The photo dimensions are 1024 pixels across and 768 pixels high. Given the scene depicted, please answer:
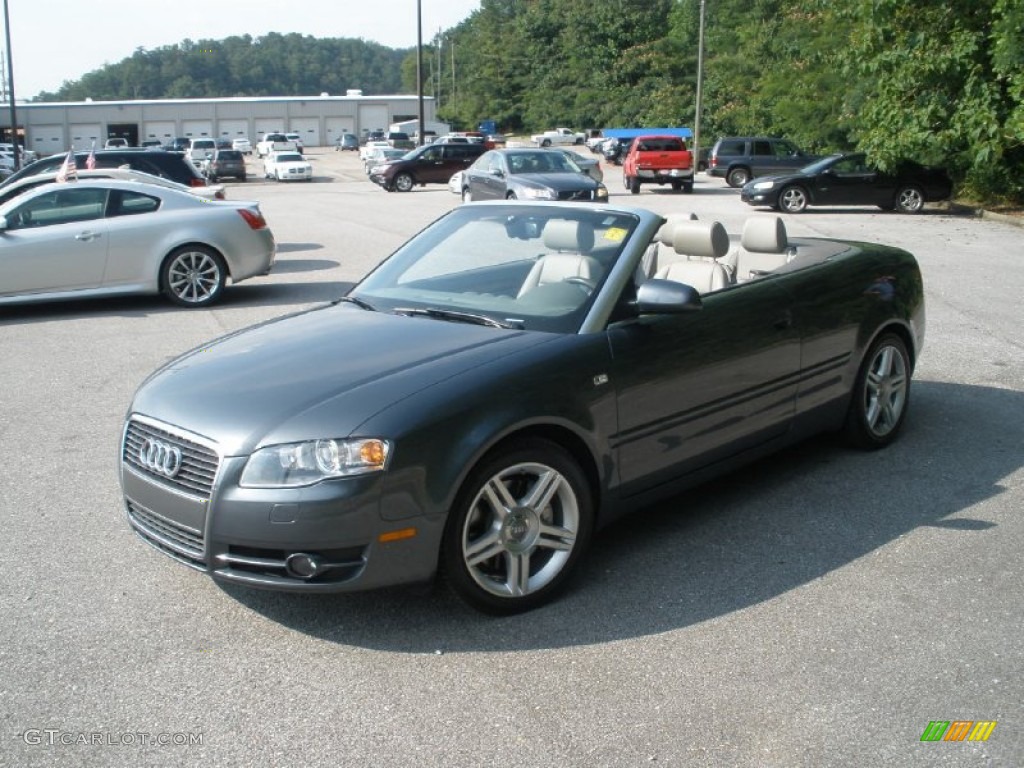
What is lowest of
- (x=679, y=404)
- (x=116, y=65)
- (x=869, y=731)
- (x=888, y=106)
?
(x=869, y=731)

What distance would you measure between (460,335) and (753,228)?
2.48m

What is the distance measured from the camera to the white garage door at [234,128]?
110m

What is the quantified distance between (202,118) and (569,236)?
110m

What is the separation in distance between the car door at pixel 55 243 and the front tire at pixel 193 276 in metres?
0.68

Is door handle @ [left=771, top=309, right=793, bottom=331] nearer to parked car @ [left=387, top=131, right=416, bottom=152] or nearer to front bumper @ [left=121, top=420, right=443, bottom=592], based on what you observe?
front bumper @ [left=121, top=420, right=443, bottom=592]

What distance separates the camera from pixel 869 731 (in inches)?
135

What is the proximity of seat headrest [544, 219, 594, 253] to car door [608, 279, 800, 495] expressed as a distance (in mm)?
565

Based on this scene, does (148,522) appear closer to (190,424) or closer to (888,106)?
(190,424)

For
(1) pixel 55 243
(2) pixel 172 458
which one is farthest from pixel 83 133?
(2) pixel 172 458

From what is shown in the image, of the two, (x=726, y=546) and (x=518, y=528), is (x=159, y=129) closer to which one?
(x=726, y=546)

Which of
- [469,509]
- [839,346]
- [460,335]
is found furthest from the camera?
[839,346]

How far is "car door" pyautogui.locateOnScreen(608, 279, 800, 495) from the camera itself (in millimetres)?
4664

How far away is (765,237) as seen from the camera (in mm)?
6289

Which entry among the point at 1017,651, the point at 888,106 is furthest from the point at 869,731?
the point at 888,106
